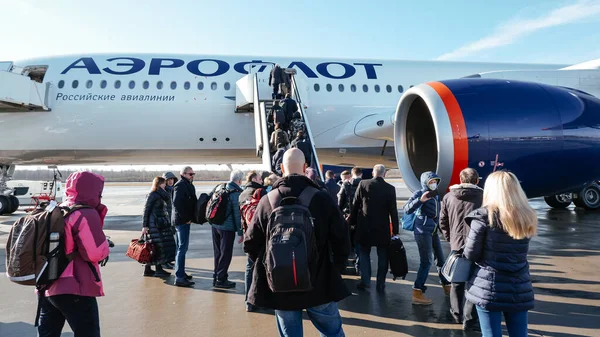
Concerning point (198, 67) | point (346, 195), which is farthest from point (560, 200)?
point (198, 67)

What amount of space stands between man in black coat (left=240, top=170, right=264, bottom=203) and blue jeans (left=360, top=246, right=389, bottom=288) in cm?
136

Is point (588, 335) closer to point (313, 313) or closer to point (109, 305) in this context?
point (313, 313)

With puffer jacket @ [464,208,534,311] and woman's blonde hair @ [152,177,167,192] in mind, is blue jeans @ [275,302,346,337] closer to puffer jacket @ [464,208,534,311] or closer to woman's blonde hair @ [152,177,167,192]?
puffer jacket @ [464,208,534,311]

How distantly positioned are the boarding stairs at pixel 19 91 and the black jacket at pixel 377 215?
789 centimetres

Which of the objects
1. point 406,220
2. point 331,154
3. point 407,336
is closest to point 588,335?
point 407,336

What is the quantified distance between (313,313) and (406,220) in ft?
7.44

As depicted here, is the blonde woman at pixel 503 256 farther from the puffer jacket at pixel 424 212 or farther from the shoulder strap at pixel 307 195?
the puffer jacket at pixel 424 212

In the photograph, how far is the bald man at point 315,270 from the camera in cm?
208

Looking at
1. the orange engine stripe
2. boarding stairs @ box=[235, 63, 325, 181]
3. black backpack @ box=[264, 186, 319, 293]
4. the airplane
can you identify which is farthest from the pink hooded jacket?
boarding stairs @ box=[235, 63, 325, 181]

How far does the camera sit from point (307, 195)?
82.7 inches

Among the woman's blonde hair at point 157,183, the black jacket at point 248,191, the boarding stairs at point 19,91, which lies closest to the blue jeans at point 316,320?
the black jacket at point 248,191

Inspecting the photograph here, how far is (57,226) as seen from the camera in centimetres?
214

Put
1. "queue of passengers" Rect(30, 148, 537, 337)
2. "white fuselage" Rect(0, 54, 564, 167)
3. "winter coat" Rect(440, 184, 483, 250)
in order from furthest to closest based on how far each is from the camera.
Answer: "white fuselage" Rect(0, 54, 564, 167)
"winter coat" Rect(440, 184, 483, 250)
"queue of passengers" Rect(30, 148, 537, 337)

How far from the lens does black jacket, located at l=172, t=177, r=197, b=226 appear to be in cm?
477
